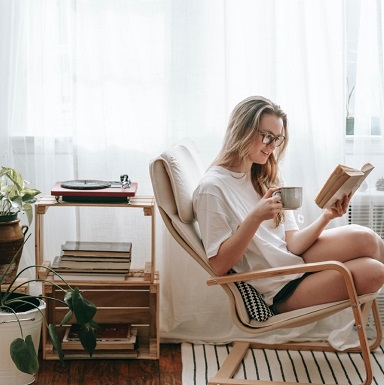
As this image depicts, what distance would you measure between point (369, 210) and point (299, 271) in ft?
2.84

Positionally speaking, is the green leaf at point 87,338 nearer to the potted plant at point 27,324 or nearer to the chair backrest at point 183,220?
the potted plant at point 27,324

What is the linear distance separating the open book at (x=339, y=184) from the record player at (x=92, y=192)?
0.75m

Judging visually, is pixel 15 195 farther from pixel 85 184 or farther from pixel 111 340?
pixel 111 340

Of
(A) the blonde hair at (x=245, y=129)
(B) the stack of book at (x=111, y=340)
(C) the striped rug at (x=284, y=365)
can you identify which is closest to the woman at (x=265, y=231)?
(A) the blonde hair at (x=245, y=129)

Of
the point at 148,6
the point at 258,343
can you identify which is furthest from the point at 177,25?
the point at 258,343

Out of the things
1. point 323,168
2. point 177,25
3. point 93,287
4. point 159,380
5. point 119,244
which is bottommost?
point 159,380

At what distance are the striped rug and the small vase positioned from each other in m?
0.78

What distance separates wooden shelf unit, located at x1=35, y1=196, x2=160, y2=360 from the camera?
9.46 ft

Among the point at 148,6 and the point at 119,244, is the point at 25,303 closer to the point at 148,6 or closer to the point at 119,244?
the point at 119,244

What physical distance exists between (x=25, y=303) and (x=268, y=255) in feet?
3.05

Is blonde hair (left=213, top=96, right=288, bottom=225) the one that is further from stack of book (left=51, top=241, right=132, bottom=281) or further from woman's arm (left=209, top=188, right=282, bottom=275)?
stack of book (left=51, top=241, right=132, bottom=281)

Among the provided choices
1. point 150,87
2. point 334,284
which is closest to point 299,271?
point 334,284

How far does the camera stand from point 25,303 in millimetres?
2752

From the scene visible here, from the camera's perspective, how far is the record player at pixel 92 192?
2.82 metres
